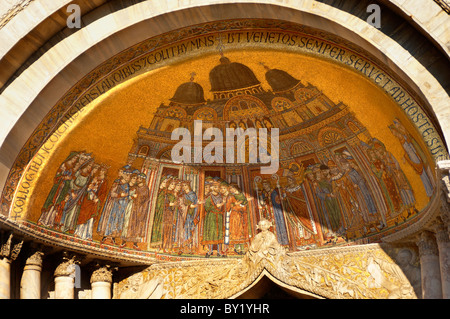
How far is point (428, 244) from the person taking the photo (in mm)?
10445

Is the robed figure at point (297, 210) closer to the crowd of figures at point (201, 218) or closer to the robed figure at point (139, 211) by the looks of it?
the crowd of figures at point (201, 218)

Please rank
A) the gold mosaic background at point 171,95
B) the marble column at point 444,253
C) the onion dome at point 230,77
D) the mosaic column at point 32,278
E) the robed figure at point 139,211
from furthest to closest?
the robed figure at point 139,211 → the onion dome at point 230,77 → the mosaic column at point 32,278 → the gold mosaic background at point 171,95 → the marble column at point 444,253

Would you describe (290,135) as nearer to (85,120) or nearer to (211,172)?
(211,172)

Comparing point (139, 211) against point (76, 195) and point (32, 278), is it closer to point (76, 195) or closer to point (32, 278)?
point (76, 195)

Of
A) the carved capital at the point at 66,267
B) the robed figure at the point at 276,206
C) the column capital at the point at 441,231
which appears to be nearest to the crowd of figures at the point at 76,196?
the carved capital at the point at 66,267

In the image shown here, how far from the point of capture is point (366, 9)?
9.66m

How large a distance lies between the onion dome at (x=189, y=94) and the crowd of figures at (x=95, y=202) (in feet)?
5.19

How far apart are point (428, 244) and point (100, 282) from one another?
18.2 feet

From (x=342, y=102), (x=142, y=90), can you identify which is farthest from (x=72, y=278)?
(x=342, y=102)

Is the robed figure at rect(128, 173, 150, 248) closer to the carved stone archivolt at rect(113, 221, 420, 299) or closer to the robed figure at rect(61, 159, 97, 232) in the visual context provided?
the carved stone archivolt at rect(113, 221, 420, 299)

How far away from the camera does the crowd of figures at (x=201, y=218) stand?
12500 millimetres

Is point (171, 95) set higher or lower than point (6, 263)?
higher

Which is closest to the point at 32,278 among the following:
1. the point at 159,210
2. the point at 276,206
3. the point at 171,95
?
the point at 159,210

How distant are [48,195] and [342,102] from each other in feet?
16.4
